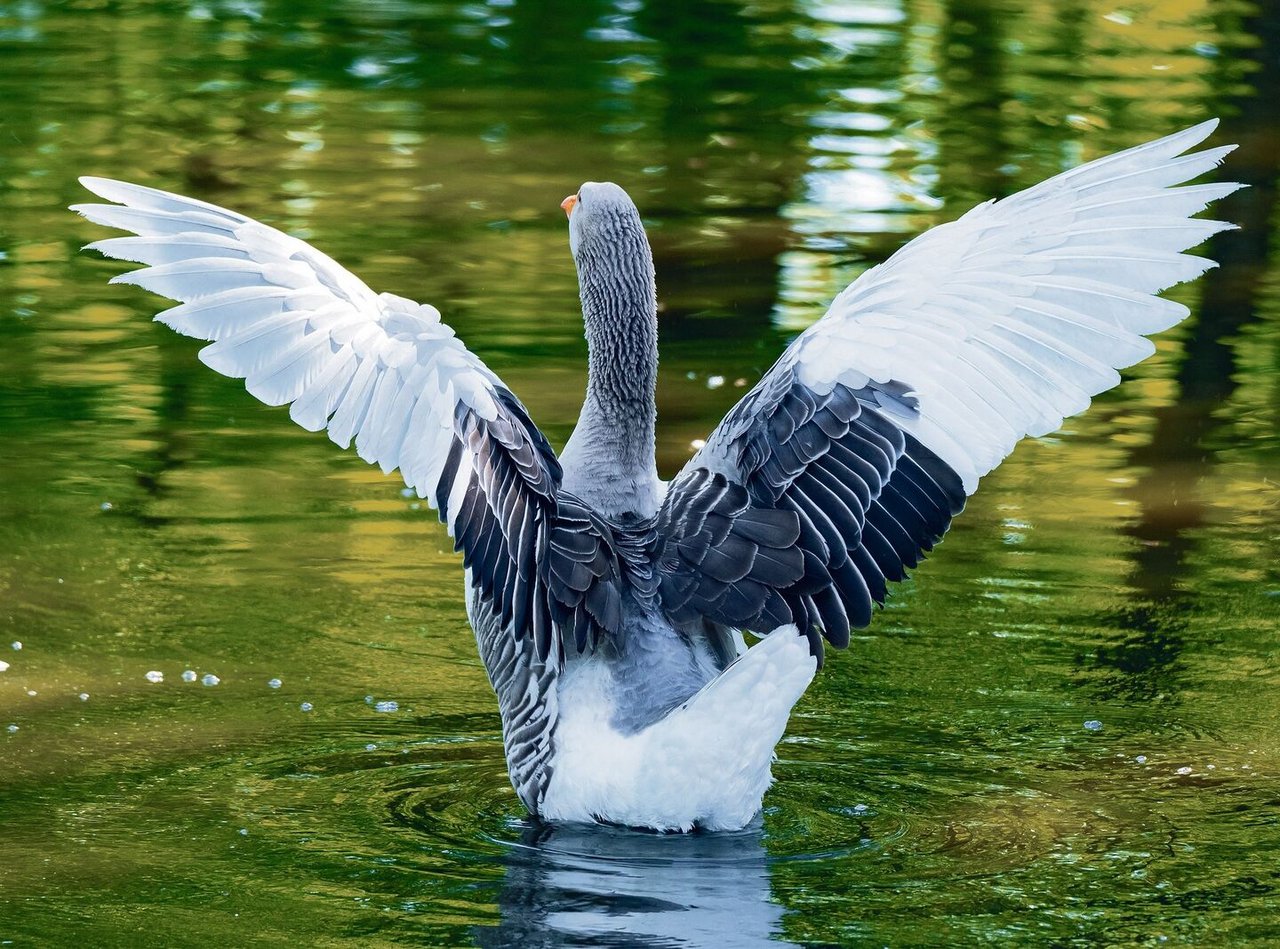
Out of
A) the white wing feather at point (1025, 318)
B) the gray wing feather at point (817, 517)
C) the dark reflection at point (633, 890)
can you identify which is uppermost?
the white wing feather at point (1025, 318)

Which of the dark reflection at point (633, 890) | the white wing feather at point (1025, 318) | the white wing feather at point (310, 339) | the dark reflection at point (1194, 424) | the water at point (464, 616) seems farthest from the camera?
the dark reflection at point (1194, 424)

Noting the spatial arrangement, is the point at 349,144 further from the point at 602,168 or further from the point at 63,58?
the point at 63,58

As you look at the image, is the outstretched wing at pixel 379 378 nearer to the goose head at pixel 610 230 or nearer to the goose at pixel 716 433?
the goose at pixel 716 433

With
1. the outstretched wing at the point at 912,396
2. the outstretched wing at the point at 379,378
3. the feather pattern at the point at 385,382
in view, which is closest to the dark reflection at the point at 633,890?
the feather pattern at the point at 385,382

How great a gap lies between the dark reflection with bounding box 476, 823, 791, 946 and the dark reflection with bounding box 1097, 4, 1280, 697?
1989 mm

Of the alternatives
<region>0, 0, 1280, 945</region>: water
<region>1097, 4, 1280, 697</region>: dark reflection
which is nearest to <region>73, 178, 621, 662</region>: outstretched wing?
<region>0, 0, 1280, 945</region>: water

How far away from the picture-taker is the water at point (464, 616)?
17.1ft

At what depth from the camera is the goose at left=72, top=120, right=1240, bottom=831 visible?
5379mm

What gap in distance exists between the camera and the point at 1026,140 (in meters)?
15.7

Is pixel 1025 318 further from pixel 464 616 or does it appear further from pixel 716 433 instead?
pixel 464 616

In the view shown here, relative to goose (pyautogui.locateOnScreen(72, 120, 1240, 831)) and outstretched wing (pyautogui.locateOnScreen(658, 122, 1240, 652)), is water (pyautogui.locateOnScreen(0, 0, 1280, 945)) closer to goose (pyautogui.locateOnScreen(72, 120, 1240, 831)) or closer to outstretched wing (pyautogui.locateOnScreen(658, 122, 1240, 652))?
goose (pyautogui.locateOnScreen(72, 120, 1240, 831))

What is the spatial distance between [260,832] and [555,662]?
920 millimetres

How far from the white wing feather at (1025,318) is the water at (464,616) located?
1094 mm

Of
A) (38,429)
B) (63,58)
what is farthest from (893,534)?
(63,58)
